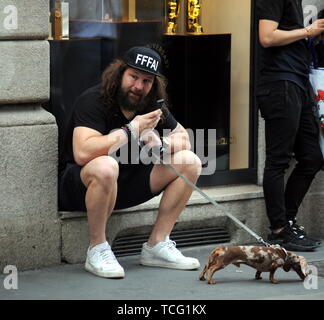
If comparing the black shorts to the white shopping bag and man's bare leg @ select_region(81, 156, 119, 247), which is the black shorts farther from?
the white shopping bag

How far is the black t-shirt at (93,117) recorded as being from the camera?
20.0 feet

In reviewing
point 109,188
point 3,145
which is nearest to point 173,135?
point 109,188

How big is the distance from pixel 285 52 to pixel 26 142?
1.79 meters

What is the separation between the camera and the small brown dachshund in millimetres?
5879

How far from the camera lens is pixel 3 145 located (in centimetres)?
613

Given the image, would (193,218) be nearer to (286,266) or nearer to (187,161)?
(187,161)

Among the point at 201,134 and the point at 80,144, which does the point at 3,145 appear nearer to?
the point at 80,144

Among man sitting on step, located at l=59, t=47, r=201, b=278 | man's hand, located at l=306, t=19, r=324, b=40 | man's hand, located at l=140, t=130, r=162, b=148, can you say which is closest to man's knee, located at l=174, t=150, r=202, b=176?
man sitting on step, located at l=59, t=47, r=201, b=278

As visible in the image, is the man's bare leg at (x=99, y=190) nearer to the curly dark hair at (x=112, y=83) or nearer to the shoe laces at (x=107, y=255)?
the shoe laces at (x=107, y=255)

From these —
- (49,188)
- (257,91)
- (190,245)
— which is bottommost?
(190,245)

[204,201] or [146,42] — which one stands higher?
[146,42]

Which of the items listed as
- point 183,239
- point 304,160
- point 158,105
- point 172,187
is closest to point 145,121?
point 158,105

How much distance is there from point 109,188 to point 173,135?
0.59m
